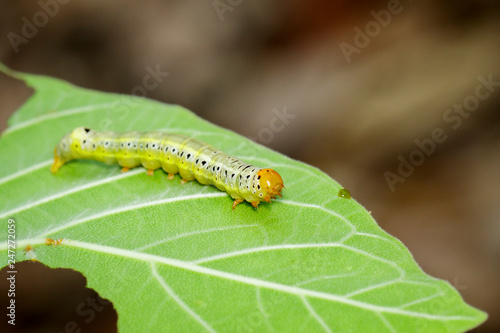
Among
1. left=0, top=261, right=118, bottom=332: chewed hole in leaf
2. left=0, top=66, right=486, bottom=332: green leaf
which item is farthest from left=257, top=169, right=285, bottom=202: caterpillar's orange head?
left=0, top=261, right=118, bottom=332: chewed hole in leaf

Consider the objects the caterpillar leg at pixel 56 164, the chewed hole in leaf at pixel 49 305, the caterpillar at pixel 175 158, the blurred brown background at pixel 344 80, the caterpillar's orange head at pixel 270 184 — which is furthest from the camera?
the blurred brown background at pixel 344 80

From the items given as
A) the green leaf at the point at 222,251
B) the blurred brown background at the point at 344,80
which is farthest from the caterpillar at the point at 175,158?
the blurred brown background at the point at 344,80

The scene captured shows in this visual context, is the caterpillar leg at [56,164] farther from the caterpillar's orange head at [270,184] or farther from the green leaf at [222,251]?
the caterpillar's orange head at [270,184]

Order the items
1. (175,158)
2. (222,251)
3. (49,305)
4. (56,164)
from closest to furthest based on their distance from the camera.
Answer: (222,251)
(175,158)
(56,164)
(49,305)

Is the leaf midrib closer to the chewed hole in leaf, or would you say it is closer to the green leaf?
the green leaf

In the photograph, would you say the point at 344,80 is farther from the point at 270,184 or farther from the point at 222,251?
the point at 222,251

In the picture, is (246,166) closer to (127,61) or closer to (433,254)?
(433,254)

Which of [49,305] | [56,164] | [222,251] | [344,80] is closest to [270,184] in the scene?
[222,251]
